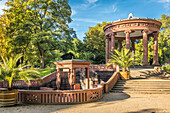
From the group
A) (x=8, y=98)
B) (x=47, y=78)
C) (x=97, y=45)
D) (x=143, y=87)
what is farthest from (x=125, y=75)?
(x=97, y=45)

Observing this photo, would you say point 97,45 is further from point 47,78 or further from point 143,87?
point 143,87

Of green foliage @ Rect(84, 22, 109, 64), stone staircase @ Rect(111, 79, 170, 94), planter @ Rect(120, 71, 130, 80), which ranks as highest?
green foliage @ Rect(84, 22, 109, 64)

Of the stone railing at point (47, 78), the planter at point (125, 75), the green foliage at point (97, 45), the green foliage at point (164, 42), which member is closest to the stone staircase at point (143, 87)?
the planter at point (125, 75)

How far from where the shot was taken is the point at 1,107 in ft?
27.2

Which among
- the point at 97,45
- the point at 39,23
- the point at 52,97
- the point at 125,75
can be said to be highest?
the point at 39,23

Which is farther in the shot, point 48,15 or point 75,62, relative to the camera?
point 48,15

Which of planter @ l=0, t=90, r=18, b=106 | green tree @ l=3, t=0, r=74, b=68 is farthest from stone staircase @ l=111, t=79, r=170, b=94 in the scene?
green tree @ l=3, t=0, r=74, b=68

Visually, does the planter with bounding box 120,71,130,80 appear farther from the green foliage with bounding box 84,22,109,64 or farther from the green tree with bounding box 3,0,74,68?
the green foliage with bounding box 84,22,109,64

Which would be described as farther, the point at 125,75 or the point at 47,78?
the point at 47,78

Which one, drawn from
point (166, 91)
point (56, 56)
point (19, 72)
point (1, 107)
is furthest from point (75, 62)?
point (56, 56)

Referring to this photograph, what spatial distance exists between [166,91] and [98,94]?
6234 mm

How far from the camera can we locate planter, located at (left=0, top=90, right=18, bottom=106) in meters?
8.42

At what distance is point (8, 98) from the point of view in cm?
853

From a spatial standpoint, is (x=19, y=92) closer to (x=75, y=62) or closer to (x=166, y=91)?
(x=75, y=62)
